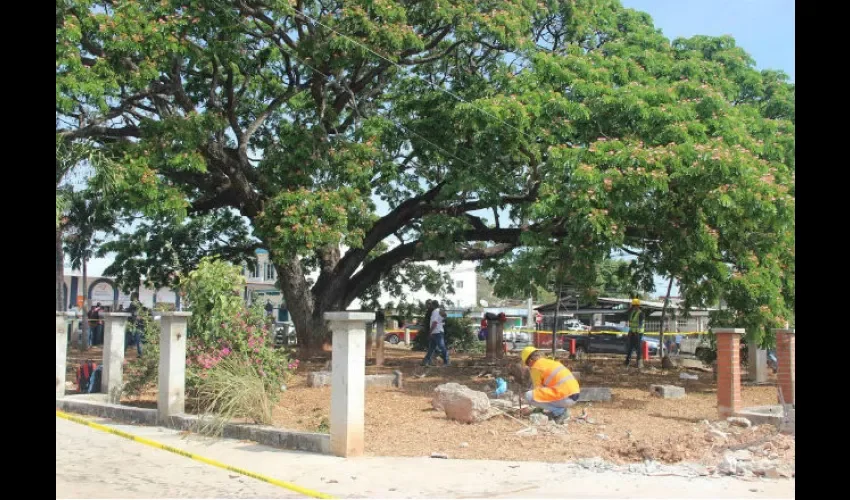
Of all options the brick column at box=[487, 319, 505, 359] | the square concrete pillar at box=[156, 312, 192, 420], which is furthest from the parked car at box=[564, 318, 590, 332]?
the square concrete pillar at box=[156, 312, 192, 420]

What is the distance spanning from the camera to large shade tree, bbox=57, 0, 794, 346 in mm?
12633

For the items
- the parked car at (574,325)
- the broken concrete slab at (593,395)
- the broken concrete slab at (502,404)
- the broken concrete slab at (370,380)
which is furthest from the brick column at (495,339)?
the parked car at (574,325)

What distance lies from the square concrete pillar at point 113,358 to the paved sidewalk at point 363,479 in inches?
150

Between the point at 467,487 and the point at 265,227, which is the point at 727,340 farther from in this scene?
the point at 265,227

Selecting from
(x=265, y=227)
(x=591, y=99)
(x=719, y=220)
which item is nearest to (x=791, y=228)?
(x=719, y=220)

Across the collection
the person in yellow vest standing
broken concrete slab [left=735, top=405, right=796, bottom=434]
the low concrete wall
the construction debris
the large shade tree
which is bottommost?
the low concrete wall

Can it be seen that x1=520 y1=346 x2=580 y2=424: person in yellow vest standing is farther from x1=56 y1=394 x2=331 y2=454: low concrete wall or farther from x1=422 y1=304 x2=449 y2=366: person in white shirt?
x1=422 y1=304 x2=449 y2=366: person in white shirt

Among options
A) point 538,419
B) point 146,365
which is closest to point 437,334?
point 146,365

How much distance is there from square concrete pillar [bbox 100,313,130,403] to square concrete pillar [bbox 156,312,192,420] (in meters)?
2.30

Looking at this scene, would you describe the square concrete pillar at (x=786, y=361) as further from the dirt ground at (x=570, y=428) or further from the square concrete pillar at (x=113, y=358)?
the square concrete pillar at (x=113, y=358)

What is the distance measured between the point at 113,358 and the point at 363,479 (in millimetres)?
6994

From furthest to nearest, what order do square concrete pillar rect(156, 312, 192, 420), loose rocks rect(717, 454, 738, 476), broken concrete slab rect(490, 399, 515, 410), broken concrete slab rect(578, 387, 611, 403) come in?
broken concrete slab rect(578, 387, 611, 403) → broken concrete slab rect(490, 399, 515, 410) → square concrete pillar rect(156, 312, 192, 420) → loose rocks rect(717, 454, 738, 476)

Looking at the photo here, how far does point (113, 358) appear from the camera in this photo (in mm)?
12578
